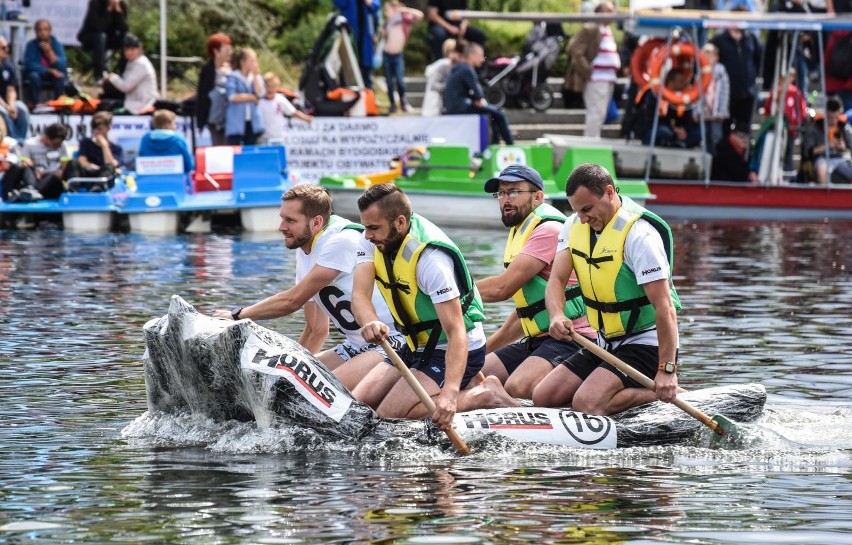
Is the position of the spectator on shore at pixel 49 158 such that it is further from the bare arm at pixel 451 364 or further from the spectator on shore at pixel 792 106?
the bare arm at pixel 451 364

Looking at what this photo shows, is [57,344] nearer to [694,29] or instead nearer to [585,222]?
[585,222]

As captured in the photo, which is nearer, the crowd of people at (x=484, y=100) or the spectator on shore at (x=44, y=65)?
the crowd of people at (x=484, y=100)

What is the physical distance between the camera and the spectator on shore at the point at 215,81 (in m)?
23.3

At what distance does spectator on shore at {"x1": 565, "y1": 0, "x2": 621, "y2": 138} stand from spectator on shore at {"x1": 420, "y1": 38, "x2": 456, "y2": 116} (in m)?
2.53

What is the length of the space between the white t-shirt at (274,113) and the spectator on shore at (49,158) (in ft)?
10.1

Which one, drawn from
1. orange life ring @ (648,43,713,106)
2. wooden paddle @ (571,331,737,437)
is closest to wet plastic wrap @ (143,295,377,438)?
wooden paddle @ (571,331,737,437)

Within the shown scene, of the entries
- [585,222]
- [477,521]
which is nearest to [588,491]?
[477,521]

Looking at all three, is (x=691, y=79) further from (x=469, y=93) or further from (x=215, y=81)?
(x=215, y=81)

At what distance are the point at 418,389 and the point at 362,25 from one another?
1836 centimetres

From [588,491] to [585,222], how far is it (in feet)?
5.95

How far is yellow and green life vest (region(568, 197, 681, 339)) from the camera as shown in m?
9.48

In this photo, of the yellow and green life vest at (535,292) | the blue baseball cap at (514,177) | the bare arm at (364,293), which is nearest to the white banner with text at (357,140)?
the yellow and green life vest at (535,292)

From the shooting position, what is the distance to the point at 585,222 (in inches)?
373

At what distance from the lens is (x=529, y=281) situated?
1037cm
